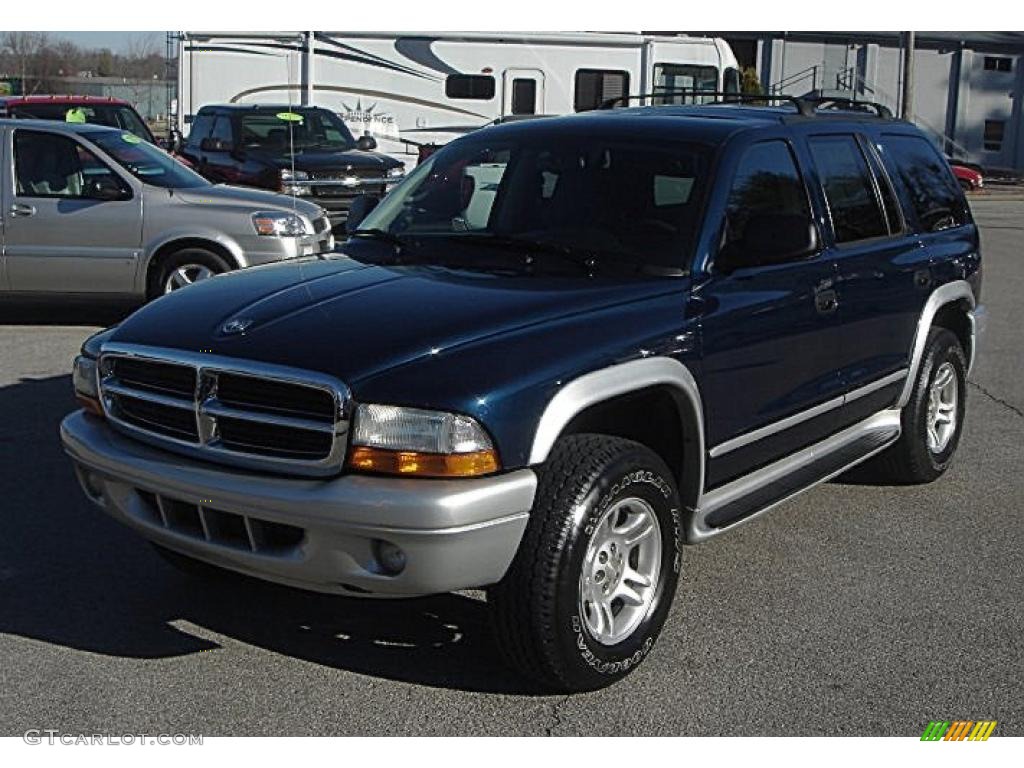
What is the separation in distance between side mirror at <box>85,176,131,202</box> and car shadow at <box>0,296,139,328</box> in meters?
0.85

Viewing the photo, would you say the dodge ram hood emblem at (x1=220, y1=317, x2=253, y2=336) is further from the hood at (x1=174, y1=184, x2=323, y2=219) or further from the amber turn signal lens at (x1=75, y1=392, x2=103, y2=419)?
the hood at (x1=174, y1=184, x2=323, y2=219)

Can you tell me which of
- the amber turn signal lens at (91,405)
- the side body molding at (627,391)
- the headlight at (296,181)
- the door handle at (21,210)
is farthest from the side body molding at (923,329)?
the headlight at (296,181)

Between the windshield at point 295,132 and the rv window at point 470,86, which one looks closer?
the windshield at point 295,132

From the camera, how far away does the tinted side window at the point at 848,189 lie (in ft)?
18.5

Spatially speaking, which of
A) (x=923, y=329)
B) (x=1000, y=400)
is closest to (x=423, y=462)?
(x=923, y=329)

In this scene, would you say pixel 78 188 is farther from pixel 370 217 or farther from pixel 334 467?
pixel 334 467

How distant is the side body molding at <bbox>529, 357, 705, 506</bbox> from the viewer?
3.95 meters

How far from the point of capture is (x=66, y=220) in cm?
1075

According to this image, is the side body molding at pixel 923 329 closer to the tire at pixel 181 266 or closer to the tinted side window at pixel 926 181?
the tinted side window at pixel 926 181

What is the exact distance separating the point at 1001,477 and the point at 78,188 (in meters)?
7.53

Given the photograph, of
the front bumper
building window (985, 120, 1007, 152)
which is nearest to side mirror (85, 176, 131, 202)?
the front bumper

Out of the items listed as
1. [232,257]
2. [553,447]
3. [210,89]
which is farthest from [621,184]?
[210,89]

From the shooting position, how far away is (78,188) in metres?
10.9

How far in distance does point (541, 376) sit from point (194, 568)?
182cm
